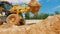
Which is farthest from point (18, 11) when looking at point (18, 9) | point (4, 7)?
point (4, 7)

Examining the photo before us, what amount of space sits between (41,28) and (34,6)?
41cm

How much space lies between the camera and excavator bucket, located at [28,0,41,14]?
102 inches

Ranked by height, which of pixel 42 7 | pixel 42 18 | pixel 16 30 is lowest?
pixel 16 30

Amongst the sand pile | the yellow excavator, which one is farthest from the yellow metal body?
the sand pile

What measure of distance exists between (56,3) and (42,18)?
1.05 feet

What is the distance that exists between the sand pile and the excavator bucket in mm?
221

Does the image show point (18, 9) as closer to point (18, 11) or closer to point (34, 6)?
point (18, 11)

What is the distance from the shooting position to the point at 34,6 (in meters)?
2.61

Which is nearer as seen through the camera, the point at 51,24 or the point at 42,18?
the point at 51,24

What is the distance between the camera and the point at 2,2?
2.66 m

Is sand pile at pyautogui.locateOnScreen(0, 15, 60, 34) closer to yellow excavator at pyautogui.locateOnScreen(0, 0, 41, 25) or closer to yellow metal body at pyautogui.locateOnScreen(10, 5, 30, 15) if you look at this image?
yellow excavator at pyautogui.locateOnScreen(0, 0, 41, 25)

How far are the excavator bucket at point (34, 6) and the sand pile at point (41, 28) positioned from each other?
8.7 inches

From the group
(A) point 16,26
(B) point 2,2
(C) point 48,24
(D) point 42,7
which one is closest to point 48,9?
(D) point 42,7

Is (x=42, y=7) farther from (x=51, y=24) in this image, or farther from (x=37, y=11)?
(x=51, y=24)
